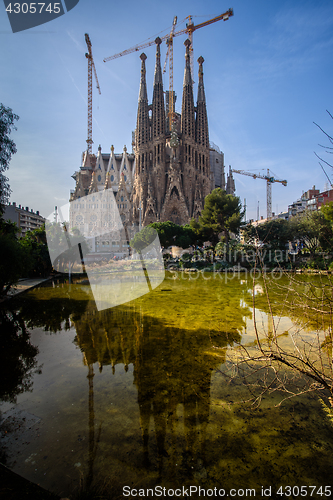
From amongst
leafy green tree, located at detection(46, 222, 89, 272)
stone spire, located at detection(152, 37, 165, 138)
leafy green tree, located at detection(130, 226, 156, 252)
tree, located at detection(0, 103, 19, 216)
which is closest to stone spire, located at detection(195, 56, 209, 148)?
stone spire, located at detection(152, 37, 165, 138)

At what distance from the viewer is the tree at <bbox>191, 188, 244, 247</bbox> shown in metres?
26.0

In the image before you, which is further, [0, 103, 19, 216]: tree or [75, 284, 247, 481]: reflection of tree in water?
[0, 103, 19, 216]: tree

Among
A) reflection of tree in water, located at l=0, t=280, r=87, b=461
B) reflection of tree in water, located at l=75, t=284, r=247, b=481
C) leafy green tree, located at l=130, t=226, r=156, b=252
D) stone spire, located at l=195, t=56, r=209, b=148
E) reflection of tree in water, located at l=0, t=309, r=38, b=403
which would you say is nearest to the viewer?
reflection of tree in water, located at l=75, t=284, r=247, b=481

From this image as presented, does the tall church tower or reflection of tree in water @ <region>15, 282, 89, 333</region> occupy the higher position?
the tall church tower

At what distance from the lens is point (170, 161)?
43.6 meters

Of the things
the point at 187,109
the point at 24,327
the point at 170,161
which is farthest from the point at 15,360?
the point at 187,109

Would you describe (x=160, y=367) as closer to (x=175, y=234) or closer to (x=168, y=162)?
(x=175, y=234)

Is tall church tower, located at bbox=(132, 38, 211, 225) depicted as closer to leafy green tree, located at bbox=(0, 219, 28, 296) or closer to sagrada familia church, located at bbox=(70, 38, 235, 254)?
sagrada familia church, located at bbox=(70, 38, 235, 254)

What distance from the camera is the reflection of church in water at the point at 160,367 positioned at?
283 centimetres

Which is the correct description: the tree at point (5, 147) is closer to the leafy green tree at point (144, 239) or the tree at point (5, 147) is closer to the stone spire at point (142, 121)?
the leafy green tree at point (144, 239)

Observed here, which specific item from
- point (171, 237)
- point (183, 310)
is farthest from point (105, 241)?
point (183, 310)

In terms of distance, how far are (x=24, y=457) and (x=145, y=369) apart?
2.17 meters

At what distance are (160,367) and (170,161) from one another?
4315cm

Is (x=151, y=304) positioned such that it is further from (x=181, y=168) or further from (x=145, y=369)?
(x=181, y=168)
